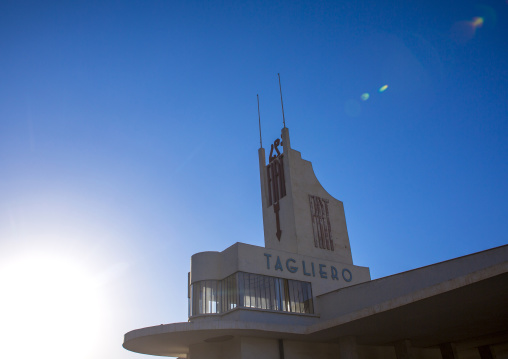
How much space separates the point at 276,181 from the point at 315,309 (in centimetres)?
1085

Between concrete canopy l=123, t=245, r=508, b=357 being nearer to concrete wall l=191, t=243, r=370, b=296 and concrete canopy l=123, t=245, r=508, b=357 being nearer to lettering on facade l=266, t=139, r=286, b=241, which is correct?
concrete wall l=191, t=243, r=370, b=296

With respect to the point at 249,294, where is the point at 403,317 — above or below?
below

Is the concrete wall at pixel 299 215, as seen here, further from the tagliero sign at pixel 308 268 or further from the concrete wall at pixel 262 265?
the concrete wall at pixel 262 265

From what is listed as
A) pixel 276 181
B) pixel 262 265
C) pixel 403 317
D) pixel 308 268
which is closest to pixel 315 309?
pixel 308 268

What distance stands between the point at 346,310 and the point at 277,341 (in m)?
4.75

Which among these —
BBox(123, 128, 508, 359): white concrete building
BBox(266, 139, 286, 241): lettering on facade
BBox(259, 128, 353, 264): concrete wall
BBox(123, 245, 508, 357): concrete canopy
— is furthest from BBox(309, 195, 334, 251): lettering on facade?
BBox(123, 245, 508, 357): concrete canopy

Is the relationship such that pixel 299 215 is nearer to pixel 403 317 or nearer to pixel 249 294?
pixel 249 294

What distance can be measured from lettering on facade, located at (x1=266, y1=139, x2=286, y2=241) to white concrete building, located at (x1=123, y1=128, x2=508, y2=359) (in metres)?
0.91

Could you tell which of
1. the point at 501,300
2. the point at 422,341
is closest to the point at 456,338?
the point at 422,341

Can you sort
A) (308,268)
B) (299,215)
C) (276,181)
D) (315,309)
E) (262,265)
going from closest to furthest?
(262,265)
(315,309)
(308,268)
(299,215)
(276,181)

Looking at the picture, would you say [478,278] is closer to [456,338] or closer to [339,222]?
[456,338]

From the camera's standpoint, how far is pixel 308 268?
2742 cm

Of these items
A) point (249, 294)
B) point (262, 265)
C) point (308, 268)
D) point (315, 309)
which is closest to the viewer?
point (249, 294)

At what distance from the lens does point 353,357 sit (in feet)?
73.5
